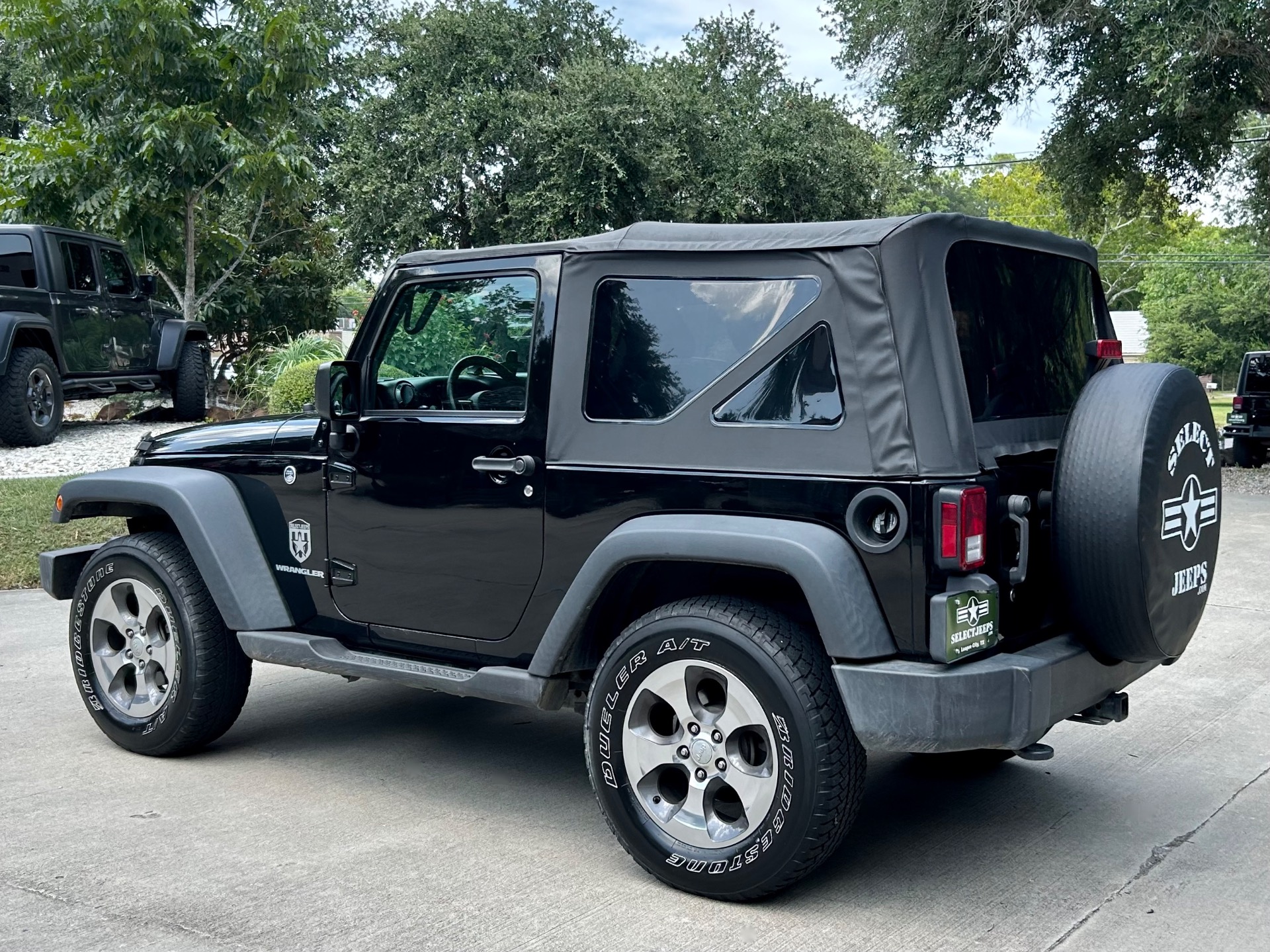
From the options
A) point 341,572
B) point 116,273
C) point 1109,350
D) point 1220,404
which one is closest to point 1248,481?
point 1109,350

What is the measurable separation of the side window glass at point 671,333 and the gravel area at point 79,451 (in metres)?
8.86

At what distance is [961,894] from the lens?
3729 mm

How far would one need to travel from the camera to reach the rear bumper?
3.37 m

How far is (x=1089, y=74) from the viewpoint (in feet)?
52.1

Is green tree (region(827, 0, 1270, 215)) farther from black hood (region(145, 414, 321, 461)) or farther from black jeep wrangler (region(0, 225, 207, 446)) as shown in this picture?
black hood (region(145, 414, 321, 461))

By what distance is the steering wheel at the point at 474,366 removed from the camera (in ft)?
14.1

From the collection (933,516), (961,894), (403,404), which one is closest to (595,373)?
(403,404)

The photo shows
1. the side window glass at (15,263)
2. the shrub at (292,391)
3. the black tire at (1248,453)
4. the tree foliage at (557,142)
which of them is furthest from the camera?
the tree foliage at (557,142)

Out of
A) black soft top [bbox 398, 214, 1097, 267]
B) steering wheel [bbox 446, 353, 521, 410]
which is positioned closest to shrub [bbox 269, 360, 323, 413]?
steering wheel [bbox 446, 353, 521, 410]

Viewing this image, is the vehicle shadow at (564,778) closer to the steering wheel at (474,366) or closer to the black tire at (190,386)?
the steering wheel at (474,366)

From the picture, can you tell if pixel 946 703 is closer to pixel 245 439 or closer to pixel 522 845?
pixel 522 845

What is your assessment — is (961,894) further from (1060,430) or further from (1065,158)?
(1065,158)

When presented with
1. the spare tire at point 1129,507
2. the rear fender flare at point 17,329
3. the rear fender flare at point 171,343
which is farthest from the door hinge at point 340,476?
the rear fender flare at point 171,343

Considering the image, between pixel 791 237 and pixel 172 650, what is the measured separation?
2.92 metres
